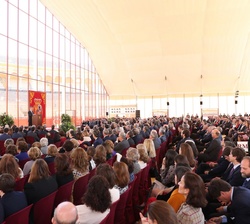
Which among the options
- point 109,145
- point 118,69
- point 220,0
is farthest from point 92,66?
point 109,145

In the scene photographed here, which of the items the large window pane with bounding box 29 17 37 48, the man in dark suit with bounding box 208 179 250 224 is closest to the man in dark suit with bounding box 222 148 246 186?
the man in dark suit with bounding box 208 179 250 224

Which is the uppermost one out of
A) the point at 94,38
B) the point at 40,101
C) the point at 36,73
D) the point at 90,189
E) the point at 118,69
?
the point at 94,38

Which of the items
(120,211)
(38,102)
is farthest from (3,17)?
(120,211)

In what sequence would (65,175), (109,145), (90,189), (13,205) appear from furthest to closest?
(109,145) → (65,175) → (13,205) → (90,189)

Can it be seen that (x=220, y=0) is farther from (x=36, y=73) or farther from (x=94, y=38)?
(x=36, y=73)

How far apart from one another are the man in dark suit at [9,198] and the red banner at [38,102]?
14659mm

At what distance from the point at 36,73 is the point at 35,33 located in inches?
104

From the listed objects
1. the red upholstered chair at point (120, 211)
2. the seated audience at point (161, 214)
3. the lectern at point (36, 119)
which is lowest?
the red upholstered chair at point (120, 211)

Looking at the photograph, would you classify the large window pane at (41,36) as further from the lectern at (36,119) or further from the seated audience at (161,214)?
the seated audience at (161,214)

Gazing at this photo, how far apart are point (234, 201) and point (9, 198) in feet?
7.91

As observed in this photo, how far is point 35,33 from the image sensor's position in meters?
18.2

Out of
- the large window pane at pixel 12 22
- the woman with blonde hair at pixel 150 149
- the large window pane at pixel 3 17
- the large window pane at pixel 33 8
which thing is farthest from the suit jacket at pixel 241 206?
the large window pane at pixel 33 8

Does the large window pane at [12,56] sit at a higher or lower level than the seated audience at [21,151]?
higher

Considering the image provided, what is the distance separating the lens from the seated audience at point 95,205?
2.71 meters
